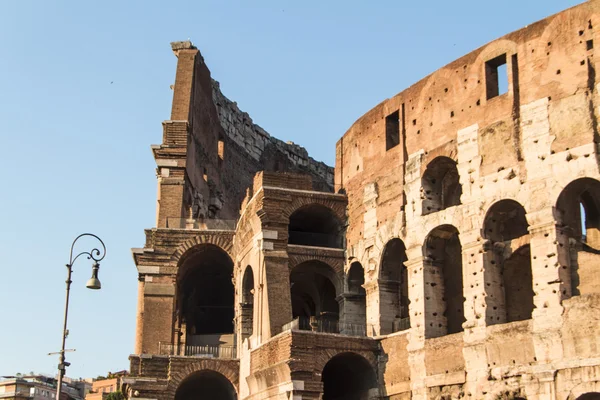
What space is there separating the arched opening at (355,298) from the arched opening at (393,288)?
1.38 meters

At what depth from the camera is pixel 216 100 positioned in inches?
1558

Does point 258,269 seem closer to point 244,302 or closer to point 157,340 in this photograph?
point 244,302

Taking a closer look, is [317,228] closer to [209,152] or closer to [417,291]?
[417,291]

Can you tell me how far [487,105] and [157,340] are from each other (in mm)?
13260

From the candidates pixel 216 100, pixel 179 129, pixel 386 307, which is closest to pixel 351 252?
pixel 386 307

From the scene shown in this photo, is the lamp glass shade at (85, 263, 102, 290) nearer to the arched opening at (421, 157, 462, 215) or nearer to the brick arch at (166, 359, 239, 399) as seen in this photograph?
the arched opening at (421, 157, 462, 215)

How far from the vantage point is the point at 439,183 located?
24531 millimetres

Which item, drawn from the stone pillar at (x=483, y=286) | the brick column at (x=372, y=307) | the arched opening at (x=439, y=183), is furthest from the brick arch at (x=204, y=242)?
the stone pillar at (x=483, y=286)

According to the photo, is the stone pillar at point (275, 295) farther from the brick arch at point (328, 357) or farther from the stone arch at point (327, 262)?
the brick arch at point (328, 357)

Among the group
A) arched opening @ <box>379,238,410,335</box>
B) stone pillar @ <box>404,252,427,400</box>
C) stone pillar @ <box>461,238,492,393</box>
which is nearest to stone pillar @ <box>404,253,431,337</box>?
stone pillar @ <box>404,252,427,400</box>

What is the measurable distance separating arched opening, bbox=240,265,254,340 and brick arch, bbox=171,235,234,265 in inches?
79.2

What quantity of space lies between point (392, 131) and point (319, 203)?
3.09 m

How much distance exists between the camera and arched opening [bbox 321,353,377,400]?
24.6 m

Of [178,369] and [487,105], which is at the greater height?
[487,105]
